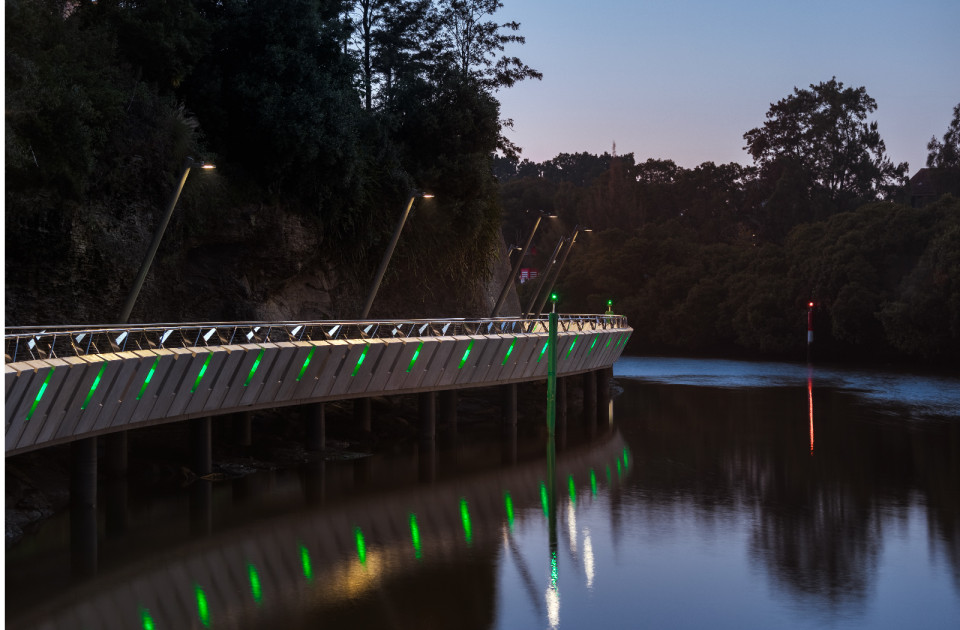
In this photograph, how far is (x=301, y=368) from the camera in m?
27.9

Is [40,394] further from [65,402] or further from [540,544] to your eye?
[540,544]

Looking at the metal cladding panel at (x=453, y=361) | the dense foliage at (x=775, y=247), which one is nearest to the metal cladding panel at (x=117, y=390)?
the metal cladding panel at (x=453, y=361)

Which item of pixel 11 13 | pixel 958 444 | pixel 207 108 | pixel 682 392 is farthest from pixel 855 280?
pixel 11 13

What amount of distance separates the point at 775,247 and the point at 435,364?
60.2m

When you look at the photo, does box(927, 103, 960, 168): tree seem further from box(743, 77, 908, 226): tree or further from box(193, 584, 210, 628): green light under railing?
box(193, 584, 210, 628): green light under railing

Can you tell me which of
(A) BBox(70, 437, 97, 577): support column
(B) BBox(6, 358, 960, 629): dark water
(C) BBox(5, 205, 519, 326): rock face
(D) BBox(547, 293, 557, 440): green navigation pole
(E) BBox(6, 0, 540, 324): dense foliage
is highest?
(E) BBox(6, 0, 540, 324): dense foliage

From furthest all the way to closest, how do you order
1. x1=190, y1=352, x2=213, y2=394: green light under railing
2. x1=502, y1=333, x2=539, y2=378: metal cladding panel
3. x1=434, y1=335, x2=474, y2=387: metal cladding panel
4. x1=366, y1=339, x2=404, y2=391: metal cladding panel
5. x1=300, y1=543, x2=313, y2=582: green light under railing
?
x1=502, y1=333, x2=539, y2=378: metal cladding panel → x1=434, y1=335, x2=474, y2=387: metal cladding panel → x1=366, y1=339, x2=404, y2=391: metal cladding panel → x1=190, y1=352, x2=213, y2=394: green light under railing → x1=300, y1=543, x2=313, y2=582: green light under railing

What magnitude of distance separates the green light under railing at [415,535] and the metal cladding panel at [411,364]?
7.44 m

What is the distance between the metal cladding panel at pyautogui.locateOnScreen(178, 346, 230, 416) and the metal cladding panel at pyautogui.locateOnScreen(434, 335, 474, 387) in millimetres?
9465

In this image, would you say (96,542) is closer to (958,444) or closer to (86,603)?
(86,603)

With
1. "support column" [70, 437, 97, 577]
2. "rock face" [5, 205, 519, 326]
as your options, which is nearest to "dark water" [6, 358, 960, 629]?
"support column" [70, 437, 97, 577]

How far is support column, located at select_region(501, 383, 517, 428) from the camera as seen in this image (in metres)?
40.2

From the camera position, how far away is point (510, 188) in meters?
110

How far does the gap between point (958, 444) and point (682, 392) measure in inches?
767
